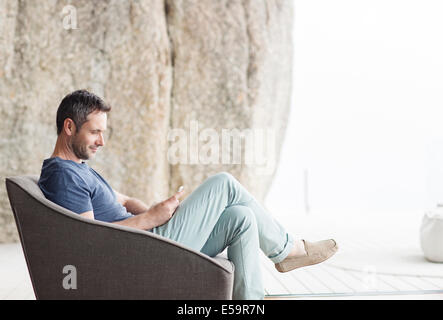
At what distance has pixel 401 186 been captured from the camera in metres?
7.09

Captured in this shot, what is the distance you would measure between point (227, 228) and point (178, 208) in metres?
0.17

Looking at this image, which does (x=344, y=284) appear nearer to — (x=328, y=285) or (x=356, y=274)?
(x=328, y=285)

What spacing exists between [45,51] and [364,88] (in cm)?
453

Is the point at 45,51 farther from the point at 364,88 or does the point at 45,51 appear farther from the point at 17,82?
the point at 364,88

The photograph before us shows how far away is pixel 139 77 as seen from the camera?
4.05 m

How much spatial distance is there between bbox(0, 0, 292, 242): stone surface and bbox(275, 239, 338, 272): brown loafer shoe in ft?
8.17

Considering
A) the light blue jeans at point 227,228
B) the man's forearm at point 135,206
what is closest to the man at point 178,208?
the light blue jeans at point 227,228

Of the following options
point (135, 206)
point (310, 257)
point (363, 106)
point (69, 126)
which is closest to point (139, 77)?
point (135, 206)

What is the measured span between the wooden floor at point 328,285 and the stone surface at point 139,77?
1.36 metres

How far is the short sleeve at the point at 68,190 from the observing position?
1.38 metres

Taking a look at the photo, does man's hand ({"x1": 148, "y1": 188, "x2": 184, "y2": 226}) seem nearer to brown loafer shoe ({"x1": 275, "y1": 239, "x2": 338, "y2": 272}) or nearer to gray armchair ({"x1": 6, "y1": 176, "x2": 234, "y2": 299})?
gray armchair ({"x1": 6, "y1": 176, "x2": 234, "y2": 299})

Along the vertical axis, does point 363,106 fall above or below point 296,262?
above

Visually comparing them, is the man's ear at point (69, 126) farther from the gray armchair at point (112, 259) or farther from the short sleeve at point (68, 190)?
the gray armchair at point (112, 259)

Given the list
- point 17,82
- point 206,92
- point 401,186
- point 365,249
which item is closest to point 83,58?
point 17,82
